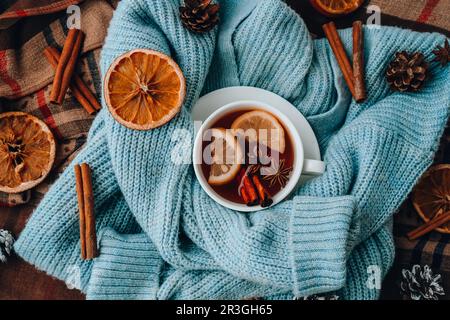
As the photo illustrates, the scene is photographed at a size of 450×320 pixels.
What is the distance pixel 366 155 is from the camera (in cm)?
108

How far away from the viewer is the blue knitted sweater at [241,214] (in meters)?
1.04

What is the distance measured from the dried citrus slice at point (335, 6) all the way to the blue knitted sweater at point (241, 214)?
0.33ft

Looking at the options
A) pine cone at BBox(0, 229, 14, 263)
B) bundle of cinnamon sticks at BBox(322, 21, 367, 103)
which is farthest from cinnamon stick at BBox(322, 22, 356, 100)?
pine cone at BBox(0, 229, 14, 263)

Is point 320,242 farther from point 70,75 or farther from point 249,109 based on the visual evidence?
point 70,75

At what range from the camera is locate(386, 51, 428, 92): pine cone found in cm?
108

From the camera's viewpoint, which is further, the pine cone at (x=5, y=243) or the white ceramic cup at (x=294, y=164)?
the pine cone at (x=5, y=243)

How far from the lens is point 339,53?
115 centimetres

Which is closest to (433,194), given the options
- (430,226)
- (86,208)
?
(430,226)

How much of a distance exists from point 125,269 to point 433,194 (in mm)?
751

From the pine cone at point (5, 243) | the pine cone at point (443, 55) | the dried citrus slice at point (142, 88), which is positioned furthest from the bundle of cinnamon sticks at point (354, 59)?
the pine cone at point (5, 243)

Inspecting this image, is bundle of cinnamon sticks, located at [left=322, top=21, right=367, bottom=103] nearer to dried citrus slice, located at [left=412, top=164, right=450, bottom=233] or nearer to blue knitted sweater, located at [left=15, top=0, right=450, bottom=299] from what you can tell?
A: blue knitted sweater, located at [left=15, top=0, right=450, bottom=299]

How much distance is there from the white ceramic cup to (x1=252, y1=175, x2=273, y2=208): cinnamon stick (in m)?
0.02

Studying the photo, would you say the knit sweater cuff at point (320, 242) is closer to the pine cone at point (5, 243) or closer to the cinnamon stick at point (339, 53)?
the cinnamon stick at point (339, 53)

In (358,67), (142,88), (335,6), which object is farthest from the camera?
(335,6)
